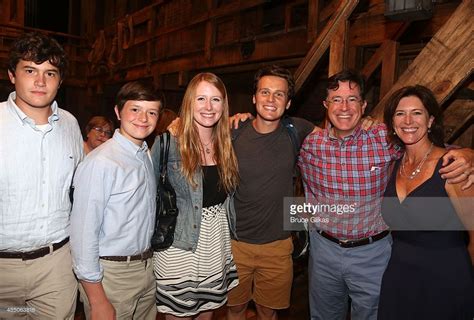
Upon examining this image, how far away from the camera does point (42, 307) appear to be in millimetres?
2178

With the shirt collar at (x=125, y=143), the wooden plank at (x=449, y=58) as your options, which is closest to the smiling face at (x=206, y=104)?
the shirt collar at (x=125, y=143)

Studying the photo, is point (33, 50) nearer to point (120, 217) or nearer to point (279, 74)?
point (120, 217)

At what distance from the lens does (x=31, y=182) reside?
82.0 inches

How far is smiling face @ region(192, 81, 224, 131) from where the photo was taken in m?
2.52

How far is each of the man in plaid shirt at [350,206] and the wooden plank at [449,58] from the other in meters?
0.39

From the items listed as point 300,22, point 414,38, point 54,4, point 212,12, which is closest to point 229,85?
point 212,12

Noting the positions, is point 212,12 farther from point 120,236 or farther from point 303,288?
point 120,236

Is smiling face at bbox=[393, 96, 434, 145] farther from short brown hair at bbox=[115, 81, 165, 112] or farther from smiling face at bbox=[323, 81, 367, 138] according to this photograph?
short brown hair at bbox=[115, 81, 165, 112]

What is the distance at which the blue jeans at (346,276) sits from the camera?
2.49m

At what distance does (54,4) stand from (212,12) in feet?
35.1

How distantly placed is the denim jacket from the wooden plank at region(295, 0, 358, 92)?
1288 millimetres

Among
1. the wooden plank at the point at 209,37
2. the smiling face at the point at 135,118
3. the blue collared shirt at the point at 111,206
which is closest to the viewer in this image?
the blue collared shirt at the point at 111,206

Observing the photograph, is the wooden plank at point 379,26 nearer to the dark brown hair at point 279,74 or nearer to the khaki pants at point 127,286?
the dark brown hair at point 279,74

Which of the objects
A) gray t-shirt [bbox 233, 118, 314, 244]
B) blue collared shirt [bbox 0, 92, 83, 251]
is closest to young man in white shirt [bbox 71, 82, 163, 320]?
blue collared shirt [bbox 0, 92, 83, 251]
